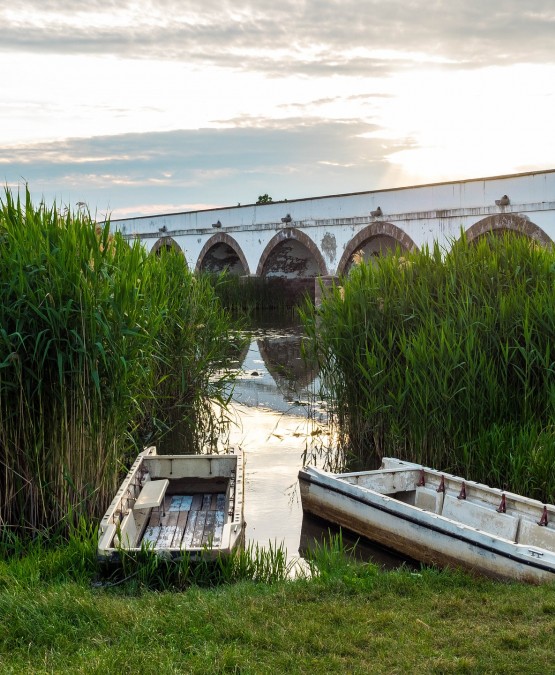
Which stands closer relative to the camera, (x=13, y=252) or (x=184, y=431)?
(x=13, y=252)

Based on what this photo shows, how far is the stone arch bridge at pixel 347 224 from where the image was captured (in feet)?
52.2

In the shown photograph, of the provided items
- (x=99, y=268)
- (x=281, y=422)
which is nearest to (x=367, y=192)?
(x=281, y=422)

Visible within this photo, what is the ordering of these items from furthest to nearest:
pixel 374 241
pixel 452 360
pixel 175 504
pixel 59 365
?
pixel 374 241, pixel 452 360, pixel 175 504, pixel 59 365

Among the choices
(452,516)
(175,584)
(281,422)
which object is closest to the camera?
(175,584)

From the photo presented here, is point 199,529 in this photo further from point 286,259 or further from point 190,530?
point 286,259

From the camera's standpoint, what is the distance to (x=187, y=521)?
20.3 feet

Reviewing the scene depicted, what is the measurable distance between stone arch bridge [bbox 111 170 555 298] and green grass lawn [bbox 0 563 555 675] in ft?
15.7

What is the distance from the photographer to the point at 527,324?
703 centimetres

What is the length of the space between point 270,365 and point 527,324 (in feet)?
28.5

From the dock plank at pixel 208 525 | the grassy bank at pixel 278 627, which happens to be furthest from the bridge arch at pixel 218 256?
the grassy bank at pixel 278 627

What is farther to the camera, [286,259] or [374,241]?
[286,259]

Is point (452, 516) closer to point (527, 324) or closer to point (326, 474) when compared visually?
point (326, 474)

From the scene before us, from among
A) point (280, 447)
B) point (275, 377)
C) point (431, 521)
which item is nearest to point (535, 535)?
point (431, 521)

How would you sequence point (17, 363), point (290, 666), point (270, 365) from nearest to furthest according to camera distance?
point (290, 666)
point (17, 363)
point (270, 365)
